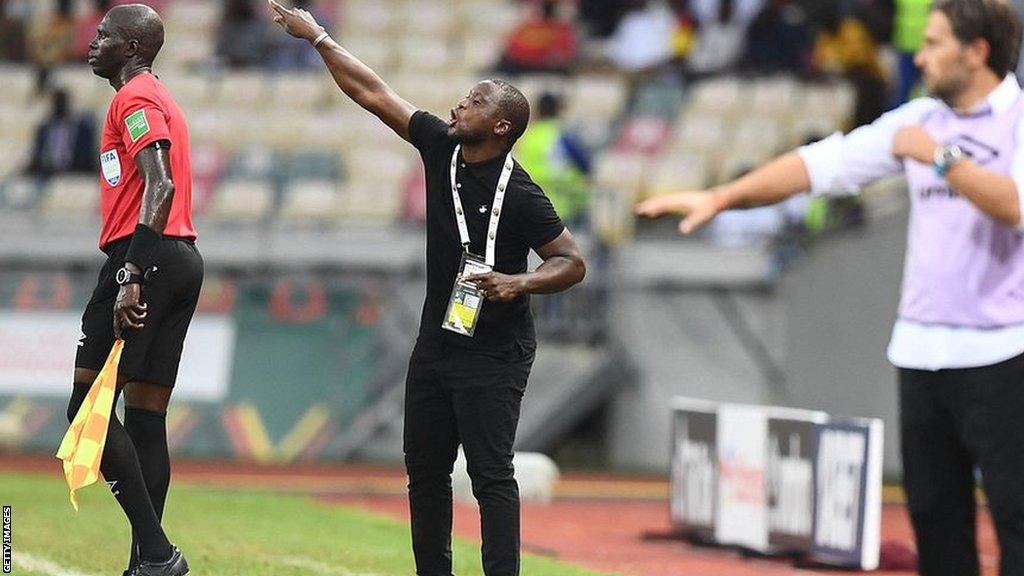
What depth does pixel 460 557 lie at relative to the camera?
32.6ft

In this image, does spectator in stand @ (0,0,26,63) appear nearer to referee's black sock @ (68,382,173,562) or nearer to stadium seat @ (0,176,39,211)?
stadium seat @ (0,176,39,211)

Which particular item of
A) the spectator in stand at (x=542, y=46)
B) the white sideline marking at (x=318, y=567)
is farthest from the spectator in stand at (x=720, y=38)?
the white sideline marking at (x=318, y=567)

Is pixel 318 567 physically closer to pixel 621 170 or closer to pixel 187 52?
pixel 621 170

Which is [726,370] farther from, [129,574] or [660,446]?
[129,574]

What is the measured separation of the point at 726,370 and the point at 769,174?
Answer: 475 inches

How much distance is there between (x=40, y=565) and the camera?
8758 millimetres

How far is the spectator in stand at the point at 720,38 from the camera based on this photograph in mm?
20578

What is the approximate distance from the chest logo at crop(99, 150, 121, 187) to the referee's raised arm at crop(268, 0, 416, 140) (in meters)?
0.84

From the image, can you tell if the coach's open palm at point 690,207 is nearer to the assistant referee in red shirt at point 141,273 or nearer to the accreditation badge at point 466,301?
the accreditation badge at point 466,301

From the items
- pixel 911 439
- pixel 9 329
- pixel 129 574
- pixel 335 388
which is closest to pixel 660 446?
pixel 335 388

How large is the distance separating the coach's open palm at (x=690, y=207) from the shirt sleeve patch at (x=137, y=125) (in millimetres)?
2450

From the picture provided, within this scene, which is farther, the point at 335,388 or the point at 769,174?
the point at 335,388

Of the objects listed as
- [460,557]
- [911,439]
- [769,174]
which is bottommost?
[460,557]

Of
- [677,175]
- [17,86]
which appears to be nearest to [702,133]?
[677,175]
